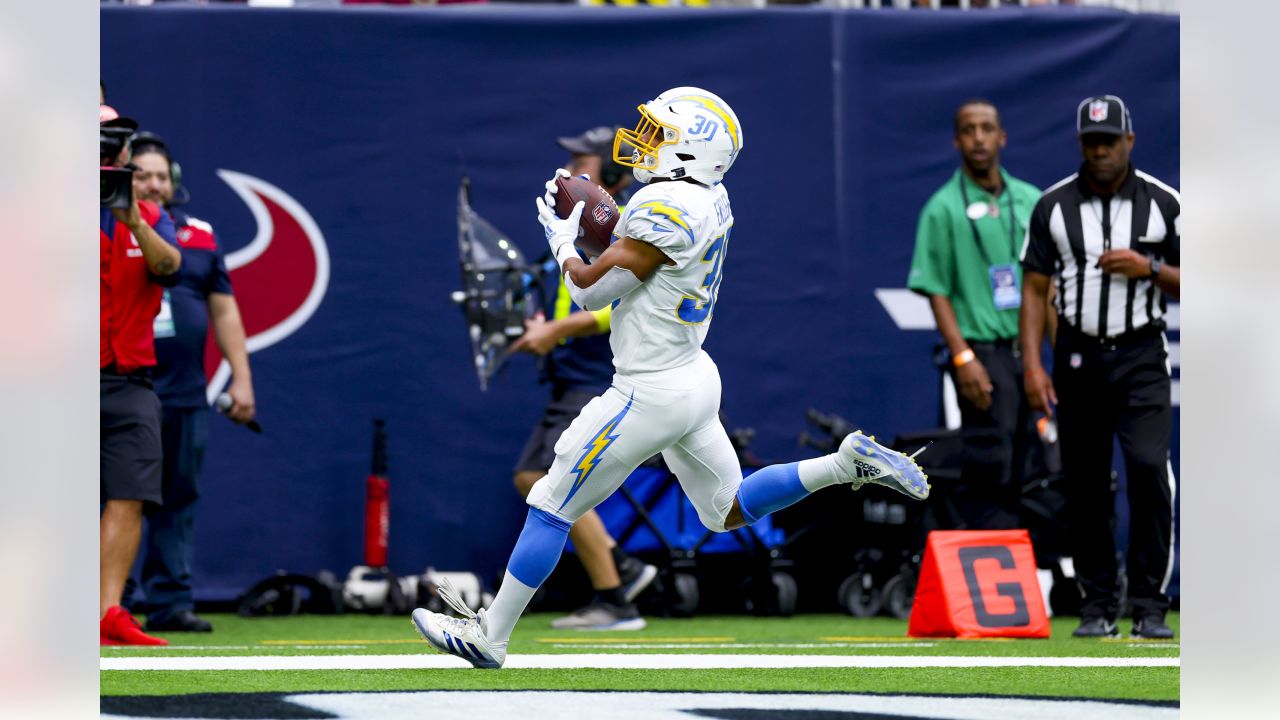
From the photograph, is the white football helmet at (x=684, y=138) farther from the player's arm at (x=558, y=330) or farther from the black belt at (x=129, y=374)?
→ the black belt at (x=129, y=374)

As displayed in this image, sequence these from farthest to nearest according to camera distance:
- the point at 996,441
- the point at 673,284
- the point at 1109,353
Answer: the point at 996,441
the point at 1109,353
the point at 673,284

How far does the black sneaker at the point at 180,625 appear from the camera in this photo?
309 inches

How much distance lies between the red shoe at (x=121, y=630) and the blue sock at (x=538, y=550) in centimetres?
215

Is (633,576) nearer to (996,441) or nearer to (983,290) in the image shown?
(996,441)

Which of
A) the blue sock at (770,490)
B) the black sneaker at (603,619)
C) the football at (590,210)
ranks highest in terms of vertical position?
the football at (590,210)

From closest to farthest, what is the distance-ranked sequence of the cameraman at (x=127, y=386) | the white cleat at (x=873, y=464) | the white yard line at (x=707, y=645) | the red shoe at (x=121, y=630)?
1. the white cleat at (x=873, y=464)
2. the white yard line at (x=707, y=645)
3. the red shoe at (x=121, y=630)
4. the cameraman at (x=127, y=386)

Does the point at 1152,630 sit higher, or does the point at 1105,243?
the point at 1105,243

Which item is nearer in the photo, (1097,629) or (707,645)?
(707,645)

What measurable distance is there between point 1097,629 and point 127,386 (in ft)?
13.5

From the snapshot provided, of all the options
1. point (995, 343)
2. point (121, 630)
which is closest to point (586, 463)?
point (121, 630)

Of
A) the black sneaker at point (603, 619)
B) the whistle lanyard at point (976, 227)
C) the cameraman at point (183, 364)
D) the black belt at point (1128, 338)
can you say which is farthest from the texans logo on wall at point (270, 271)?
the black belt at point (1128, 338)

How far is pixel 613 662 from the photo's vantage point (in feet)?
19.3

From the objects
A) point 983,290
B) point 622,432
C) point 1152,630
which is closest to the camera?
point 622,432
